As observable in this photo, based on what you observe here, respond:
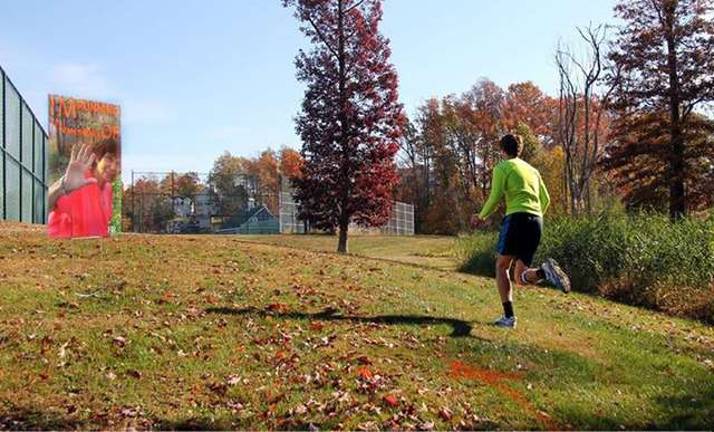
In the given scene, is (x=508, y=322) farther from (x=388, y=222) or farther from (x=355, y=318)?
(x=388, y=222)

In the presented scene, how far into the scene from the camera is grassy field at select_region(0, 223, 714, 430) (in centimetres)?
493

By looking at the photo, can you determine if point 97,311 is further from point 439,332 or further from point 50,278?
point 439,332

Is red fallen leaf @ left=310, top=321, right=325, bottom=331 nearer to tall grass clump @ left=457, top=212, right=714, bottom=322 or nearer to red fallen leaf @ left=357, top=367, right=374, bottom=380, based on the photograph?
red fallen leaf @ left=357, top=367, right=374, bottom=380

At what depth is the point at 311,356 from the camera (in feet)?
20.2

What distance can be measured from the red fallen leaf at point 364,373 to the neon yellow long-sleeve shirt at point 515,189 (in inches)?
92.1

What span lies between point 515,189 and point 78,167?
333 inches

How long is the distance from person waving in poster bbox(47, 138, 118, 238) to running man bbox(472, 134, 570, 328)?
26.7 ft

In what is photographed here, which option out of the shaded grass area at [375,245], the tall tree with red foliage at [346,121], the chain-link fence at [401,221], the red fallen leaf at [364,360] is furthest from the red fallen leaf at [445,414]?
the chain-link fence at [401,221]

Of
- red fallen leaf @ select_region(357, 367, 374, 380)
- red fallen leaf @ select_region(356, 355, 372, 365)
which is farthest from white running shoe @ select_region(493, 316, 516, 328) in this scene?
red fallen leaf @ select_region(357, 367, 374, 380)

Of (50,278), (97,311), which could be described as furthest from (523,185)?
(50,278)

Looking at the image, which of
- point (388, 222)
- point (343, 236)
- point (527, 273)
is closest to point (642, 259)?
point (527, 273)

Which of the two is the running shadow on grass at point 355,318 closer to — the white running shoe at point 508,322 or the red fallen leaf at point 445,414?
the white running shoe at point 508,322

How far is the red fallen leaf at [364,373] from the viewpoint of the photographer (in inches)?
221

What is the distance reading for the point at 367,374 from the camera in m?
5.67
